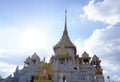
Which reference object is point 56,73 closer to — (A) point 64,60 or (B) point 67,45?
(A) point 64,60

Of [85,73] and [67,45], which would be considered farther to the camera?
[67,45]

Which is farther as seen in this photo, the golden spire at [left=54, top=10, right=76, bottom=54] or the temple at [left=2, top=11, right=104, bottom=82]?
the golden spire at [left=54, top=10, right=76, bottom=54]

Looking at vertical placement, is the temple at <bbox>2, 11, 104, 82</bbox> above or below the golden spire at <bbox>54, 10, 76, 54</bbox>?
below

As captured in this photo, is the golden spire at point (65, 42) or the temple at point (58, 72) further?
the golden spire at point (65, 42)

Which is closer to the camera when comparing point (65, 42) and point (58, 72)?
point (58, 72)

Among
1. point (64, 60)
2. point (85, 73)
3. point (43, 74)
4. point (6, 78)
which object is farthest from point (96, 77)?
point (6, 78)

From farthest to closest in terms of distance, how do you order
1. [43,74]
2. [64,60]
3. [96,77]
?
1. [64,60]
2. [96,77]
3. [43,74]

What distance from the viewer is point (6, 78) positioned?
49875 mm

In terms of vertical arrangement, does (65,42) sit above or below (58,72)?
above

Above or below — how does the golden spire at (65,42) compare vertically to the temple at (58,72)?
above

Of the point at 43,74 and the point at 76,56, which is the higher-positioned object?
the point at 76,56

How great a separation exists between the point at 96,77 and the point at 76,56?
11308 mm

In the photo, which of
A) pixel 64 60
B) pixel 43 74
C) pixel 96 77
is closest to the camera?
pixel 43 74

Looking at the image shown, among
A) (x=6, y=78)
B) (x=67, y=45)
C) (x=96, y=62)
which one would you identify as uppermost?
(x=67, y=45)
